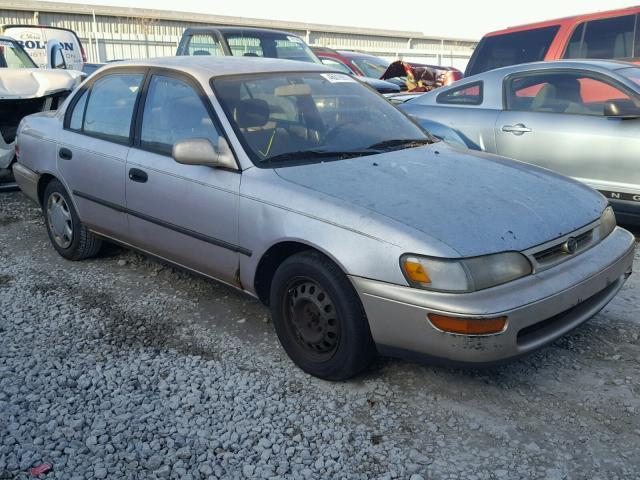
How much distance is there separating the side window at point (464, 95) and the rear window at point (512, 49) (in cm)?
206

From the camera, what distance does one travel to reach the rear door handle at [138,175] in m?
3.90

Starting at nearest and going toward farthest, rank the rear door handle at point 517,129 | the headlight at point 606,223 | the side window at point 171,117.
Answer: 1. the headlight at point 606,223
2. the side window at point 171,117
3. the rear door handle at point 517,129

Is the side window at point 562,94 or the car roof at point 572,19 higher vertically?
the car roof at point 572,19

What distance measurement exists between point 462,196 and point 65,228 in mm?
3185

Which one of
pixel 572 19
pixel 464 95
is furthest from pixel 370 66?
pixel 464 95

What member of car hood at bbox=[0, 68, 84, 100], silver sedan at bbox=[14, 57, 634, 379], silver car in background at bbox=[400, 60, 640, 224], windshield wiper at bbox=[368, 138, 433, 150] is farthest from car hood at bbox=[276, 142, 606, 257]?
car hood at bbox=[0, 68, 84, 100]

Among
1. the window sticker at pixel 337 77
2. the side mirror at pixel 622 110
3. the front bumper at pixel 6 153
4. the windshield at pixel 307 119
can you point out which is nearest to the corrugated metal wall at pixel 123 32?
the side mirror at pixel 622 110

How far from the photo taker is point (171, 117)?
12.8 feet

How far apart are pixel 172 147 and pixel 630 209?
11.4 ft

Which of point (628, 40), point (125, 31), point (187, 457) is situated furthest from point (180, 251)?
point (125, 31)

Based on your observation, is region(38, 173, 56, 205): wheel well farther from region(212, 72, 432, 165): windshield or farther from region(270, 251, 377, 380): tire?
region(270, 251, 377, 380): tire

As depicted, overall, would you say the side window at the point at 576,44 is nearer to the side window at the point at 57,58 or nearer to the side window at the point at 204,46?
the side window at the point at 204,46

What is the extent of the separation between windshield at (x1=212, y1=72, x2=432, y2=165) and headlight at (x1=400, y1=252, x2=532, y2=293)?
1.06 metres

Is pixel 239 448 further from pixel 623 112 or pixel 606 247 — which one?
pixel 623 112
